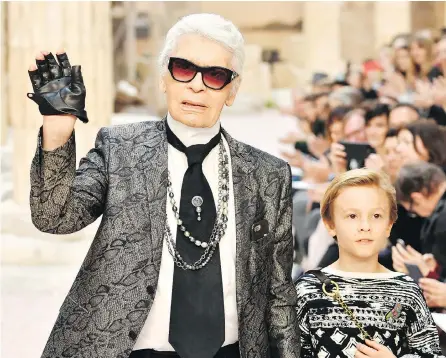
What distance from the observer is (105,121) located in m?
7.86

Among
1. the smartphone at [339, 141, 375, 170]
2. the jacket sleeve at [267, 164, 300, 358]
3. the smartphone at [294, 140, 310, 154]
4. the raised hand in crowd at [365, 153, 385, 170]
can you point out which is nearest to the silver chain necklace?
the jacket sleeve at [267, 164, 300, 358]

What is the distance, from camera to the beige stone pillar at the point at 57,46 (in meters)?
7.43

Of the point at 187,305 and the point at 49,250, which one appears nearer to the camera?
the point at 187,305

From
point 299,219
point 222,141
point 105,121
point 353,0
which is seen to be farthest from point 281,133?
point 222,141

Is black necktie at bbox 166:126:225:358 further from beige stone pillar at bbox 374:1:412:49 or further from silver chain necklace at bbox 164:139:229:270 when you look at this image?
beige stone pillar at bbox 374:1:412:49

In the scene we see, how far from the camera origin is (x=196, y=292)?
2.61m

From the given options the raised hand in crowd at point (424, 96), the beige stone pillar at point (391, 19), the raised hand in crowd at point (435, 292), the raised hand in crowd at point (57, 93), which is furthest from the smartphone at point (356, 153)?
the beige stone pillar at point (391, 19)

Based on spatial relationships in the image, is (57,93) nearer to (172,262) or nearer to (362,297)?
(172,262)

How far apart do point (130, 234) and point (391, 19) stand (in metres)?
17.8

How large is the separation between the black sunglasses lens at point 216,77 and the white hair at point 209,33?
0.16 ft

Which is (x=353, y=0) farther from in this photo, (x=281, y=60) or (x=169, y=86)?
(x=169, y=86)

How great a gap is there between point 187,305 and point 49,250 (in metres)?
4.99

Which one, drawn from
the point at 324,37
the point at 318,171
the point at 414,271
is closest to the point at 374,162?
the point at 414,271

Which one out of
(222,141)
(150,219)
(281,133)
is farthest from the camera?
(281,133)
